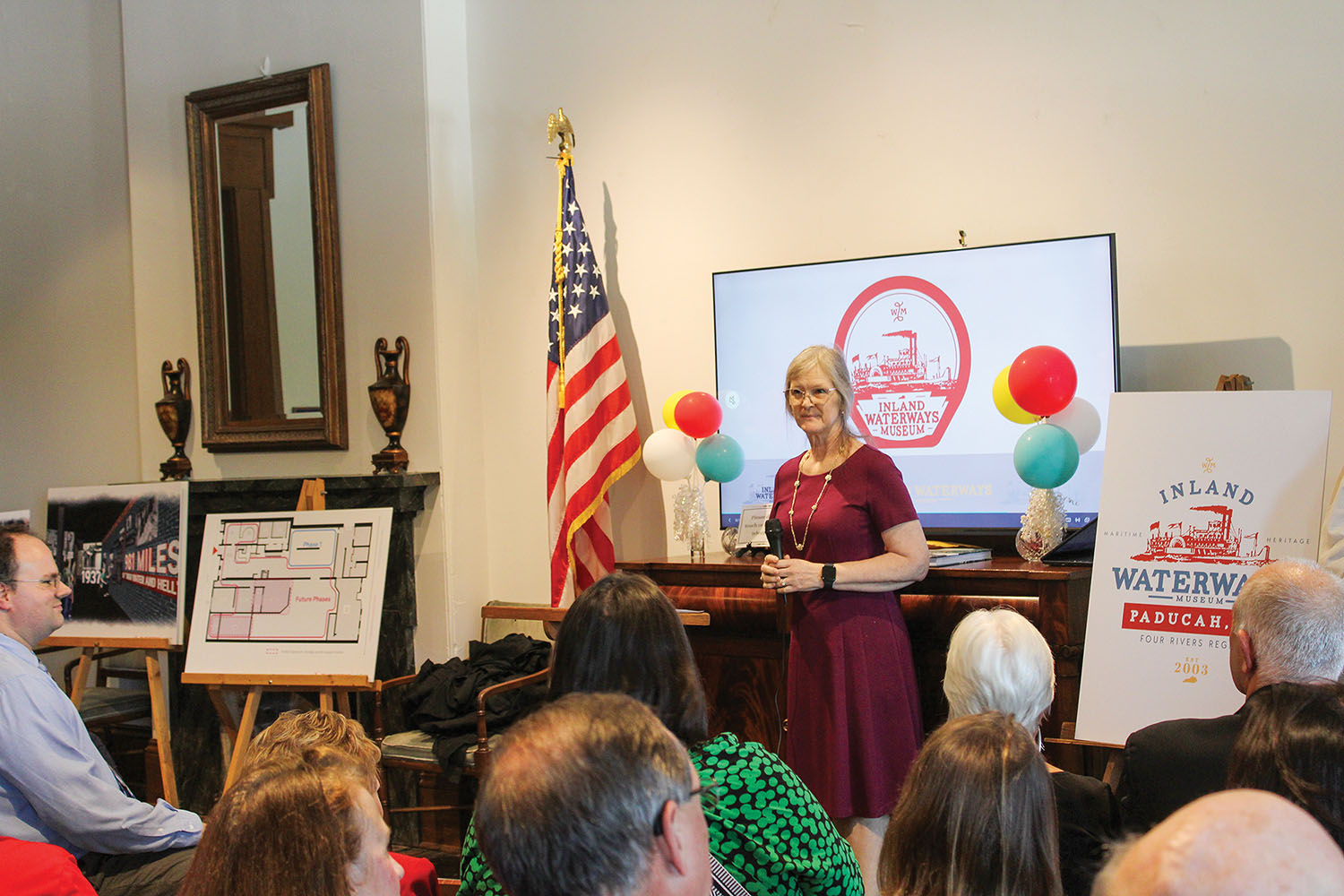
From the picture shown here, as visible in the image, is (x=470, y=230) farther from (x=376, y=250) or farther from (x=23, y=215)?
(x=23, y=215)

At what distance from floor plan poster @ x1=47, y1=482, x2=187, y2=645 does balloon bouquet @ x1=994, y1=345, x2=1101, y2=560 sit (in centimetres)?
328

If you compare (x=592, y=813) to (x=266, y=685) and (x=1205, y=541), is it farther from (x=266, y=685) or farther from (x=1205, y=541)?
(x=266, y=685)

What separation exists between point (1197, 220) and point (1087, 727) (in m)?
1.66

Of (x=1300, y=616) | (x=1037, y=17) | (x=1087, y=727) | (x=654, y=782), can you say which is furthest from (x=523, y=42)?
(x=654, y=782)

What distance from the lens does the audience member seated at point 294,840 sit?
1.25 m

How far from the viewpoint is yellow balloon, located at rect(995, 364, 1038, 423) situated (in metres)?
3.40

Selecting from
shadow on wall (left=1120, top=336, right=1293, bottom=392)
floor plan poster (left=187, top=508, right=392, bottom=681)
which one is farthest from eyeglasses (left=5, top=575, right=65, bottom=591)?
shadow on wall (left=1120, top=336, right=1293, bottom=392)

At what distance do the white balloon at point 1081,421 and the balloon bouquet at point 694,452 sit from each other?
3.63 feet

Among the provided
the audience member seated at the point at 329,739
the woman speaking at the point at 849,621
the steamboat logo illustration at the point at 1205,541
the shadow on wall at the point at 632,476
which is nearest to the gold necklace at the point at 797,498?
the woman speaking at the point at 849,621

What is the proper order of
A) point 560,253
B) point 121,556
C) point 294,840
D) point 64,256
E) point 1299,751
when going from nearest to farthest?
point 294,840 < point 1299,751 < point 560,253 < point 121,556 < point 64,256

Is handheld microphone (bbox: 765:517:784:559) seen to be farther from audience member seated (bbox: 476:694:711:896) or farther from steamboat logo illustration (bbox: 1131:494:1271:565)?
audience member seated (bbox: 476:694:711:896)

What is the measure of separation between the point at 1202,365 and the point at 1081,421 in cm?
48

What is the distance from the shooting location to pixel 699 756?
5.63ft

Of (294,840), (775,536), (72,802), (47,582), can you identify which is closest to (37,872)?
(294,840)
